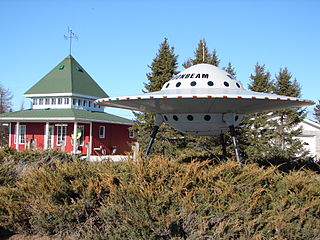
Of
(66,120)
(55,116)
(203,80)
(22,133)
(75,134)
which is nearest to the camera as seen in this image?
(203,80)

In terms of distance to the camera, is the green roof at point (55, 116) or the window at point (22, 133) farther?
the window at point (22, 133)

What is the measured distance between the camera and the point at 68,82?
30188mm

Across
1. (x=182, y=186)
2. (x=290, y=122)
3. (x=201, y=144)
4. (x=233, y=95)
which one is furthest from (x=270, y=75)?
(x=182, y=186)

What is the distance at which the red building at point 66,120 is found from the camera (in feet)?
89.9

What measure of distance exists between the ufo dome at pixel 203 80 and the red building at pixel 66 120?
1909 cm

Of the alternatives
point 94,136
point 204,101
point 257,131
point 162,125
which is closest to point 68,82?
point 94,136

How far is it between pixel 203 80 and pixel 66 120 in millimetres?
20440

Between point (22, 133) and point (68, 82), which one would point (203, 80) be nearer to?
point (68, 82)

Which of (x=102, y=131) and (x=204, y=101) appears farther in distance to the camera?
(x=102, y=131)

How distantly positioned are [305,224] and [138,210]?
101 inches

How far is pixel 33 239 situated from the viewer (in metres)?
6.25

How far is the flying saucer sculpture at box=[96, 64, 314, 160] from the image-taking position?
644cm

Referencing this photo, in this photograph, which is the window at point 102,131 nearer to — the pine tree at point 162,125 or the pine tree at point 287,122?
the pine tree at point 162,125

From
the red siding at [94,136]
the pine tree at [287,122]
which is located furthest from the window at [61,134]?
the pine tree at [287,122]
